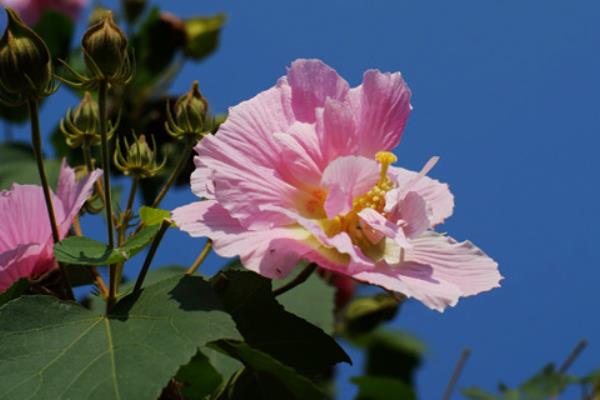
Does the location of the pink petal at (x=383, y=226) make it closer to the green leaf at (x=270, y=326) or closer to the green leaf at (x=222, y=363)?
the green leaf at (x=270, y=326)

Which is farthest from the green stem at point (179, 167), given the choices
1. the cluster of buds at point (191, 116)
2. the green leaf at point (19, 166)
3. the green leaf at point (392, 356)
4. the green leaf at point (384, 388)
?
the green leaf at point (392, 356)

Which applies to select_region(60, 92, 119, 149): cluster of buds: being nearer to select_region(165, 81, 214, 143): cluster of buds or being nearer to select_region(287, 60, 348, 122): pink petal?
select_region(165, 81, 214, 143): cluster of buds

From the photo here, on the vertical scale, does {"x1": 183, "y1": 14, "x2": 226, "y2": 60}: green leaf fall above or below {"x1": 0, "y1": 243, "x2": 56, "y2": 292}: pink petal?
above

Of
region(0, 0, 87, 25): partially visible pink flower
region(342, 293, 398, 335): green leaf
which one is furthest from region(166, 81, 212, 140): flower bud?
region(0, 0, 87, 25): partially visible pink flower

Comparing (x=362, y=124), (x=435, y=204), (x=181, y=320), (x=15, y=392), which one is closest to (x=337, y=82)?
(x=362, y=124)

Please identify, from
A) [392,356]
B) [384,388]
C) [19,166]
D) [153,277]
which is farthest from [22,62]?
[392,356]

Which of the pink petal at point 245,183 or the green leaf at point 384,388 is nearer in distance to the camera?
the pink petal at point 245,183
